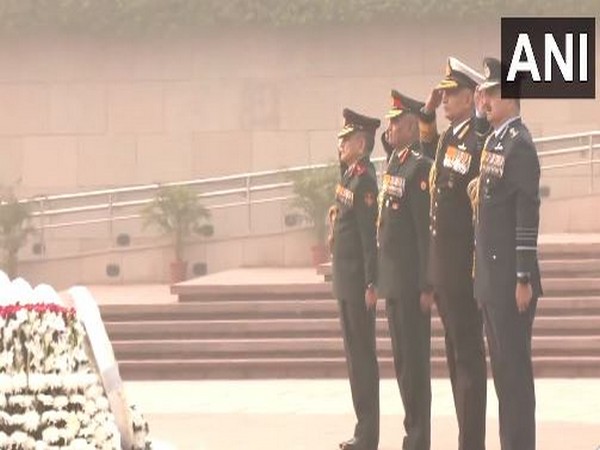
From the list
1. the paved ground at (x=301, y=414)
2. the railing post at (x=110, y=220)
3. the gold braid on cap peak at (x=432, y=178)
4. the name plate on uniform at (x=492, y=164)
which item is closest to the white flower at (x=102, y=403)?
the name plate on uniform at (x=492, y=164)

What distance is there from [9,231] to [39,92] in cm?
352

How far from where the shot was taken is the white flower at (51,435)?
271 inches

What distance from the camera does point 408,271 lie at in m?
11.4

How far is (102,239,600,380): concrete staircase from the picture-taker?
700 inches

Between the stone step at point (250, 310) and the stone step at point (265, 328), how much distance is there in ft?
0.51

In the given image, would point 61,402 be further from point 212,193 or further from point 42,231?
point 42,231

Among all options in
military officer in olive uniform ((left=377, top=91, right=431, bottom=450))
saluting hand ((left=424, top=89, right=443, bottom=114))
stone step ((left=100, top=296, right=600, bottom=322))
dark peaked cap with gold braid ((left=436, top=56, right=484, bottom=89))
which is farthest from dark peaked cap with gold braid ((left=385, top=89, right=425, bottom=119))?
stone step ((left=100, top=296, right=600, bottom=322))

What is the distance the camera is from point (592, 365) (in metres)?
17.3

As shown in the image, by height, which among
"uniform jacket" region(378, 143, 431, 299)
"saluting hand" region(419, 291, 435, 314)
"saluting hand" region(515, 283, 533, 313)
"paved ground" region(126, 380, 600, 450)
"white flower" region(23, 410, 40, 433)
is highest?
"uniform jacket" region(378, 143, 431, 299)

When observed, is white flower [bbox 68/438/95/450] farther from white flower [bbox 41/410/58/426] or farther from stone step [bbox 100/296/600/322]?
stone step [bbox 100/296/600/322]

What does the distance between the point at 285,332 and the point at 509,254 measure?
8.64 meters

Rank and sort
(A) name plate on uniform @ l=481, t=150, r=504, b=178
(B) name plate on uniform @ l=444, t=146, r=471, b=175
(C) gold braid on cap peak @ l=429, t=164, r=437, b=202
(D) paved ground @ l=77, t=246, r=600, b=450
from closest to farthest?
(A) name plate on uniform @ l=481, t=150, r=504, b=178 < (B) name plate on uniform @ l=444, t=146, r=471, b=175 < (C) gold braid on cap peak @ l=429, t=164, r=437, b=202 < (D) paved ground @ l=77, t=246, r=600, b=450

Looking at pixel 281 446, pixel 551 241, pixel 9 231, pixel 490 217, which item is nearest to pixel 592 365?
pixel 551 241

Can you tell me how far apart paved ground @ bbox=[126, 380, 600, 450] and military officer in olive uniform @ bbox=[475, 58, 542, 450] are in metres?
1.93
